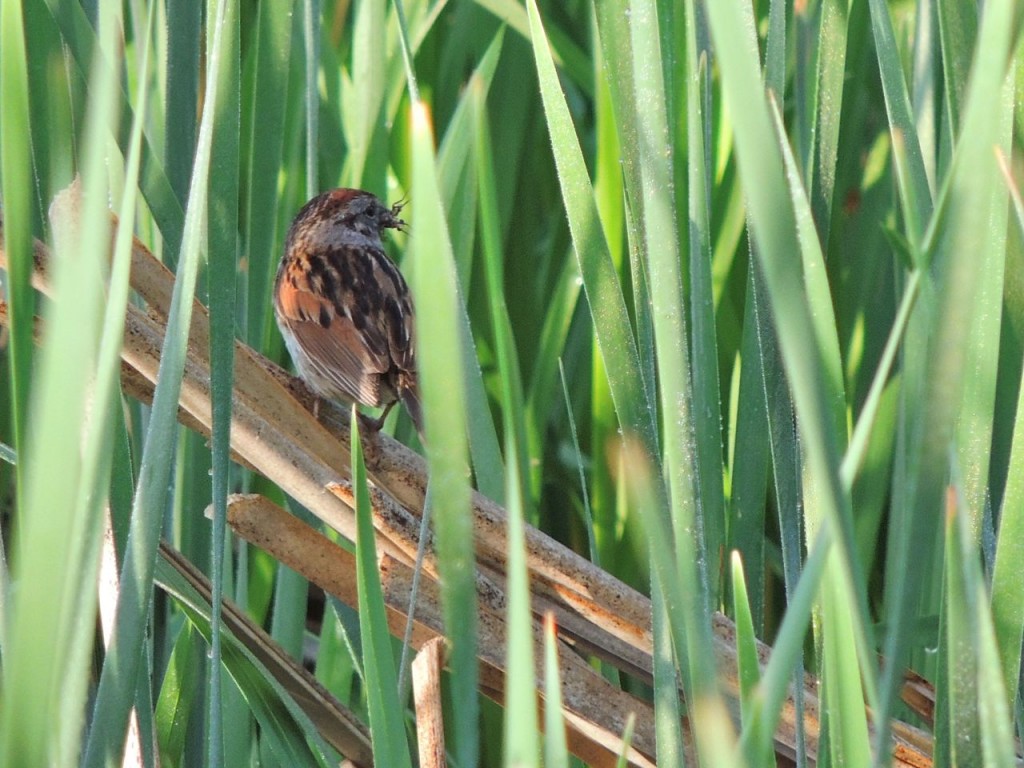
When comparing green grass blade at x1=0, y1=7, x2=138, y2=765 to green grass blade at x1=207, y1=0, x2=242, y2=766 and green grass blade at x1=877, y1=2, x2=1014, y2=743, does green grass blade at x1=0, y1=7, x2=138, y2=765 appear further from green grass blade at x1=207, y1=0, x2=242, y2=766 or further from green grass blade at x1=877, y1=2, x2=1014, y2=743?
green grass blade at x1=877, y1=2, x2=1014, y2=743

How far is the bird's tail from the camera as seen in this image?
1.77m

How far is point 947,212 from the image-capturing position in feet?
2.26

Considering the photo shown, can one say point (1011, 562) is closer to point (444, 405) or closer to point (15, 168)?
point (444, 405)

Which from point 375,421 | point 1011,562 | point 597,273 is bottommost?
point 375,421

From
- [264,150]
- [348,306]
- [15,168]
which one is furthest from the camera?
[348,306]

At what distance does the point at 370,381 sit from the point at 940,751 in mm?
1230

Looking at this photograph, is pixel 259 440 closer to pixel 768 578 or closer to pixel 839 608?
pixel 839 608

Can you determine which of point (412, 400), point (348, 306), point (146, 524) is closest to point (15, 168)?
point (146, 524)

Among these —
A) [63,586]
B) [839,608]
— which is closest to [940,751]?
[839,608]

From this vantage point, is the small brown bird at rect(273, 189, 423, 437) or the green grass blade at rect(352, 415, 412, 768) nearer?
the green grass blade at rect(352, 415, 412, 768)

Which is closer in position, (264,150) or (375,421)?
(264,150)

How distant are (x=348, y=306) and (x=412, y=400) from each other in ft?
1.56

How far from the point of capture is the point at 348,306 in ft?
7.45

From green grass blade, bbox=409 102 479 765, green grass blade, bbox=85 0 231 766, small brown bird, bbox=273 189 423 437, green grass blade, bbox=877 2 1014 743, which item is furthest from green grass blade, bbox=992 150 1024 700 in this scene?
small brown bird, bbox=273 189 423 437
